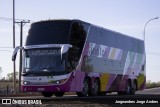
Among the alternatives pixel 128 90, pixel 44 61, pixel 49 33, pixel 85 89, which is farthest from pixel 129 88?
pixel 44 61

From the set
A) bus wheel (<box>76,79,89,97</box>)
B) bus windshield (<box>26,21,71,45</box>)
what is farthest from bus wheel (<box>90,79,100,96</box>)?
bus windshield (<box>26,21,71,45</box>)

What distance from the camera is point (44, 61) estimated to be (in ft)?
78.0

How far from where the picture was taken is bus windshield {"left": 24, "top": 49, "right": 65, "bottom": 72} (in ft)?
77.4

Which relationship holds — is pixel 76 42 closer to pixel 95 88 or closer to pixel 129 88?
pixel 95 88

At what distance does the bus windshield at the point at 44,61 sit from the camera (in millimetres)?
23594

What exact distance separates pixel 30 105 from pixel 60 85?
621 cm

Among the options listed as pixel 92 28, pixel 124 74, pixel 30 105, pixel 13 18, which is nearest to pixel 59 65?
pixel 92 28

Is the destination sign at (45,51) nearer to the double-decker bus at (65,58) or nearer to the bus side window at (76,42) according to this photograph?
the double-decker bus at (65,58)

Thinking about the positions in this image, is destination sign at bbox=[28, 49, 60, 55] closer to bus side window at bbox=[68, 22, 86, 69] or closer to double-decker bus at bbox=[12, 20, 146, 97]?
double-decker bus at bbox=[12, 20, 146, 97]

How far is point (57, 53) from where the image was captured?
933 inches

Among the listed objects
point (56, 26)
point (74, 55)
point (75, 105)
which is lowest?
point (75, 105)

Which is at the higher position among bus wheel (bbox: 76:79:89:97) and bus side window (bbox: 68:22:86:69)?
bus side window (bbox: 68:22:86:69)

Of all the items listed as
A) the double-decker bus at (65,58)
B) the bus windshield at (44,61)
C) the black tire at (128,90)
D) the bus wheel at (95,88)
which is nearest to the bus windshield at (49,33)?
the double-decker bus at (65,58)

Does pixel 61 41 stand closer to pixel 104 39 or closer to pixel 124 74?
pixel 104 39
